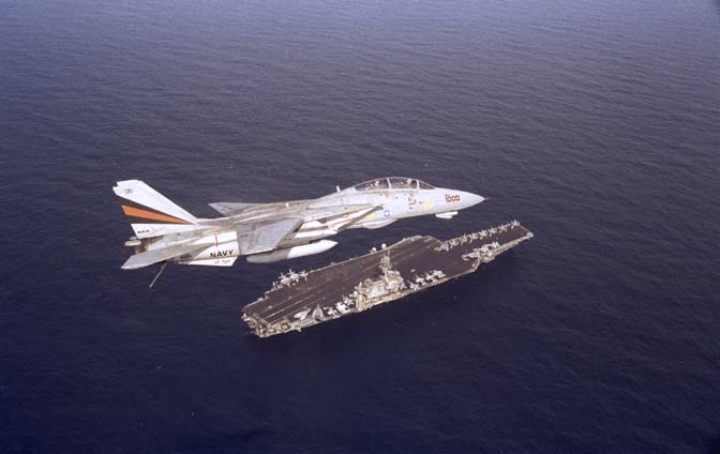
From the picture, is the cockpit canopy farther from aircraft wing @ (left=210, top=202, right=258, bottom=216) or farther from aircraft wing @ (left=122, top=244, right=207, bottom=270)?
aircraft wing @ (left=122, top=244, right=207, bottom=270)

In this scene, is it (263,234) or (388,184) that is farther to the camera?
(388,184)

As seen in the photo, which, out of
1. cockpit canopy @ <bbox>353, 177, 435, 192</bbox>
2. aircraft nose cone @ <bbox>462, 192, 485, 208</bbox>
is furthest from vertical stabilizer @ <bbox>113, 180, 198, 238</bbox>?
aircraft nose cone @ <bbox>462, 192, 485, 208</bbox>

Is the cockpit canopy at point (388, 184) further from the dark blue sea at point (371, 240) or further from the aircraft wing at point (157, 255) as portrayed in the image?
the aircraft wing at point (157, 255)

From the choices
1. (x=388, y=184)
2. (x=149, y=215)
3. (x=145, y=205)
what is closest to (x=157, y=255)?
(x=149, y=215)

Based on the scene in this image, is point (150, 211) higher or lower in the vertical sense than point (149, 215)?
higher

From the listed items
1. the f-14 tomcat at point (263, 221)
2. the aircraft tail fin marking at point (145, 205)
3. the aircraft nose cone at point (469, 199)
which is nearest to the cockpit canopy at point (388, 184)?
the f-14 tomcat at point (263, 221)

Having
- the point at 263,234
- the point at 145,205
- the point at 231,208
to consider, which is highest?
the point at 145,205

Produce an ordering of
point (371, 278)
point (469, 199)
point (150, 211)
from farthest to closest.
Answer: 1. point (371, 278)
2. point (469, 199)
3. point (150, 211)

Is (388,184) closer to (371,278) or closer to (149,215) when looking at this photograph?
(371,278)

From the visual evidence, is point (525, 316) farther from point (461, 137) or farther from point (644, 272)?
point (461, 137)

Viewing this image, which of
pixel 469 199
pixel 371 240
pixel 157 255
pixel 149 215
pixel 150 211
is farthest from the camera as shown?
pixel 371 240
